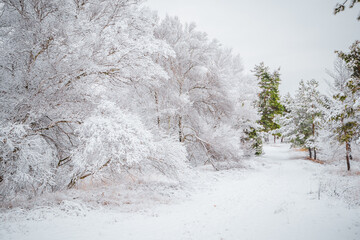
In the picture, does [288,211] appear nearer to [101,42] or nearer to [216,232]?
[216,232]

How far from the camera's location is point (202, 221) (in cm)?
547

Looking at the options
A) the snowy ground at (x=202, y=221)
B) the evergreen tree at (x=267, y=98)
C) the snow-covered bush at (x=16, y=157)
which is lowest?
the snowy ground at (x=202, y=221)

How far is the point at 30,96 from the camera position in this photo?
579cm

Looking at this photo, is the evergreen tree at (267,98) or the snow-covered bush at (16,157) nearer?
the snow-covered bush at (16,157)

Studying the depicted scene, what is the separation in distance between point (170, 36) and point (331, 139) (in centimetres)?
1465

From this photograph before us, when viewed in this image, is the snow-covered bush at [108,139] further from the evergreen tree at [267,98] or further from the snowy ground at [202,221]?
the evergreen tree at [267,98]

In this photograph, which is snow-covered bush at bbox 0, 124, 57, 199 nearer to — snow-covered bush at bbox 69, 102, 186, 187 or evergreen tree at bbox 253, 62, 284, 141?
snow-covered bush at bbox 69, 102, 186, 187

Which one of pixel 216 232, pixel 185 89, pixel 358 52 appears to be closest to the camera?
pixel 216 232

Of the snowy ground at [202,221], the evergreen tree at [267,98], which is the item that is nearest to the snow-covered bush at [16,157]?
the snowy ground at [202,221]

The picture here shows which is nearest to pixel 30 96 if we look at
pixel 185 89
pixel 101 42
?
pixel 101 42

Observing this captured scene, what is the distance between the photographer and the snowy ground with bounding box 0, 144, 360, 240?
14.5 feet

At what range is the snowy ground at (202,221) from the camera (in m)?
4.42

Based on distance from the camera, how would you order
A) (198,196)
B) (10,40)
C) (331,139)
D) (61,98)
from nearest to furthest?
(10,40)
(61,98)
(198,196)
(331,139)

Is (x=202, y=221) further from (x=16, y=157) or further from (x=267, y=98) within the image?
(x=267, y=98)
